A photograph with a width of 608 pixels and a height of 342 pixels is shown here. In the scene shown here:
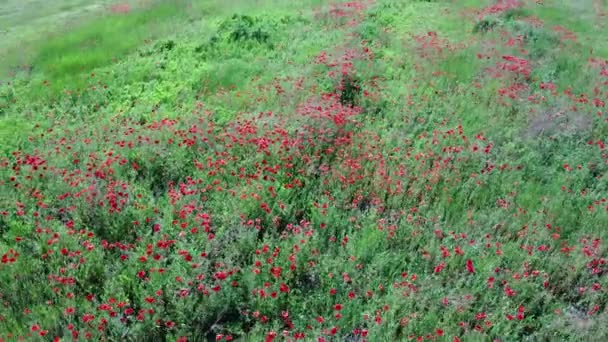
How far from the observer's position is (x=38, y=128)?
346 inches

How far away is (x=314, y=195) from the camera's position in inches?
242

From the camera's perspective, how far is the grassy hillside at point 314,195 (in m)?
4.44

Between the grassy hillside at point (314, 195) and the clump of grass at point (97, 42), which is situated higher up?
the clump of grass at point (97, 42)

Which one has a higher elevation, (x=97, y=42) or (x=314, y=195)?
(x=97, y=42)

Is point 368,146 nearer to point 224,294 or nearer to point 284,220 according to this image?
point 284,220

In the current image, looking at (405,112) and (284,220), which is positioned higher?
(405,112)

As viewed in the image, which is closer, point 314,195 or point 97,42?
point 314,195

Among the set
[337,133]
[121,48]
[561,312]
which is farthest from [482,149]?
[121,48]

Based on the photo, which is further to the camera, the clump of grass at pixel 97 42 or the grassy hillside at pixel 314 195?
the clump of grass at pixel 97 42

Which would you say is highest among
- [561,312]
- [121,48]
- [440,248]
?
[121,48]

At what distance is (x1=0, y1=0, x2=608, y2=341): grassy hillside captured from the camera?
4.44 metres

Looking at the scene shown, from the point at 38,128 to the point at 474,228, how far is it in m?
7.91

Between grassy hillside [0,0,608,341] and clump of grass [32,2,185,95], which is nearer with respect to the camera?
grassy hillside [0,0,608,341]

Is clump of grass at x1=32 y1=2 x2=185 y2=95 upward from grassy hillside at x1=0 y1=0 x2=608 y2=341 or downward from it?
upward
